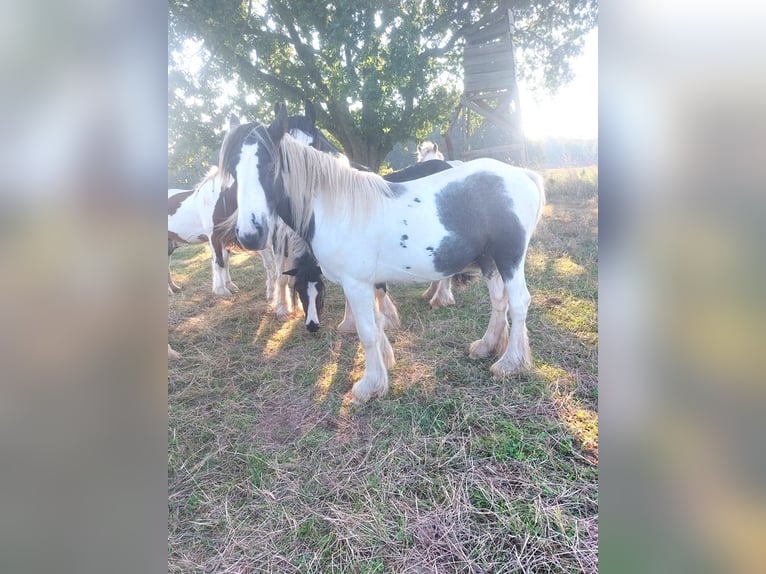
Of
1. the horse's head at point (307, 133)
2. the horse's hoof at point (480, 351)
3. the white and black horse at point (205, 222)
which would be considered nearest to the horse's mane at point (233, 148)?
the white and black horse at point (205, 222)

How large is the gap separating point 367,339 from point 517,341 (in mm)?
1196

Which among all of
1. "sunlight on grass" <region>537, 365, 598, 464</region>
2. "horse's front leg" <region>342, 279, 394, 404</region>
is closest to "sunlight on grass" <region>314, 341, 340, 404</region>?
"horse's front leg" <region>342, 279, 394, 404</region>

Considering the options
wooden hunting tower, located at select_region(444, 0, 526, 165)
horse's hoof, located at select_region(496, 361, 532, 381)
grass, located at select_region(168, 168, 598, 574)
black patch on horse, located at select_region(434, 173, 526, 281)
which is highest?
wooden hunting tower, located at select_region(444, 0, 526, 165)

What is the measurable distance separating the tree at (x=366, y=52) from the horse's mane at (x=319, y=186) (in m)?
6.21

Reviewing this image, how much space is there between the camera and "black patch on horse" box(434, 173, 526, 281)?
270 cm

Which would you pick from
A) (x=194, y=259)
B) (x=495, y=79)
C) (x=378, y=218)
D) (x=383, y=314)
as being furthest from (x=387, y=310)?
(x=495, y=79)

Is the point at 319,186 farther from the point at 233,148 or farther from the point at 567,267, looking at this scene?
the point at 567,267

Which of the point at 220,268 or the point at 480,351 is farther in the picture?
the point at 220,268

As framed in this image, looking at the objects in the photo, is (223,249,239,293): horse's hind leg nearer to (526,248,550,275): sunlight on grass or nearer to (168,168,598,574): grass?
(168,168,598,574): grass

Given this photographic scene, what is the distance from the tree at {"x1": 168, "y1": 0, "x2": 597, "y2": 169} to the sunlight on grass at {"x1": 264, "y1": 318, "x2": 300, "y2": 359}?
19.6 feet

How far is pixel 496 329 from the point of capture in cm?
324
